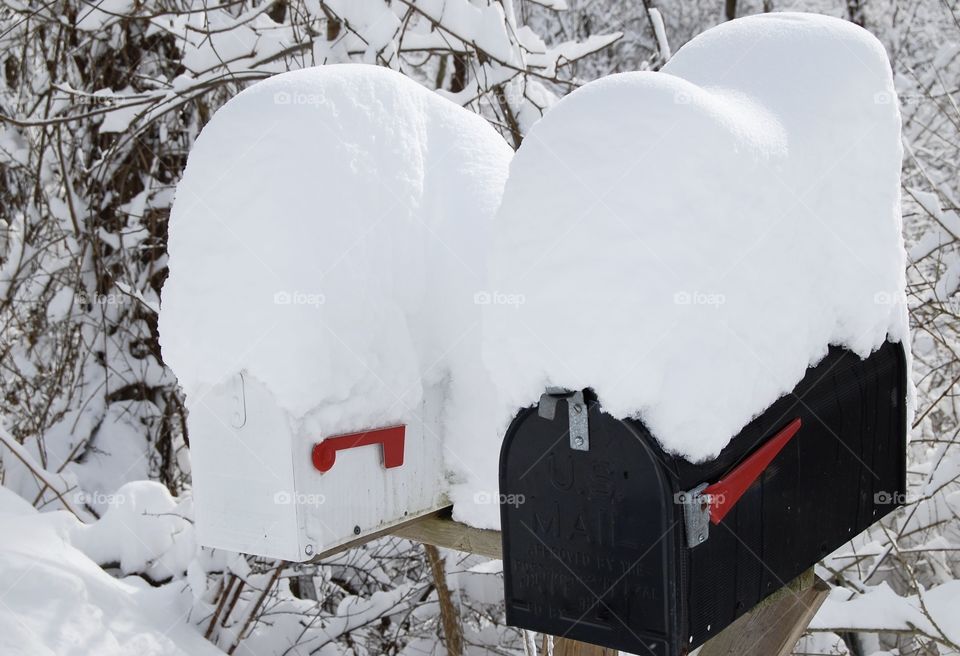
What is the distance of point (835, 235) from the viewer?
5.68ft

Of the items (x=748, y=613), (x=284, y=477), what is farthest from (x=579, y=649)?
(x=284, y=477)

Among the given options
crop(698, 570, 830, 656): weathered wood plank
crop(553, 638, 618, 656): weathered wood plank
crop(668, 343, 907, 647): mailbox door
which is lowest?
crop(698, 570, 830, 656): weathered wood plank

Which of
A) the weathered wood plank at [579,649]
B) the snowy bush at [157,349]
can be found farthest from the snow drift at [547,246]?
the snowy bush at [157,349]

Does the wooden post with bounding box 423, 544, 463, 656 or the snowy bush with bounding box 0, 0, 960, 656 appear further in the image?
the snowy bush with bounding box 0, 0, 960, 656

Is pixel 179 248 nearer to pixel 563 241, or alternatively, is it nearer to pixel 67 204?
pixel 563 241

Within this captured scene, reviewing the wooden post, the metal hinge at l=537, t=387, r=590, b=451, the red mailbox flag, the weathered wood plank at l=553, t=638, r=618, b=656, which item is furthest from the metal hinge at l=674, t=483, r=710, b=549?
the wooden post

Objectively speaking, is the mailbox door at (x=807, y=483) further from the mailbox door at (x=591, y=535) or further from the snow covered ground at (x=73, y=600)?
the snow covered ground at (x=73, y=600)

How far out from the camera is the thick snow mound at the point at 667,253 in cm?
138

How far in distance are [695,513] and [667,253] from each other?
34 centimetres

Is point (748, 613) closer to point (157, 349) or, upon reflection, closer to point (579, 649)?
point (579, 649)

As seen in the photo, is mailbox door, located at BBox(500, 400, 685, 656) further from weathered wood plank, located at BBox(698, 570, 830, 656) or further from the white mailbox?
weathered wood plank, located at BBox(698, 570, 830, 656)

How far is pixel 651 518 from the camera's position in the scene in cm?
141

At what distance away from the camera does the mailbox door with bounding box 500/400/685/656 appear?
1409 millimetres

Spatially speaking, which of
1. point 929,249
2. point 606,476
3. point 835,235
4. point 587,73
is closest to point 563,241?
point 606,476
